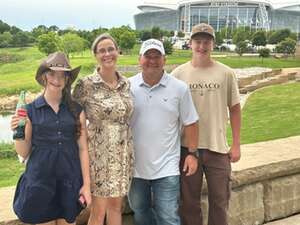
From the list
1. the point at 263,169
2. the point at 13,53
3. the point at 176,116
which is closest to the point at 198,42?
the point at 176,116

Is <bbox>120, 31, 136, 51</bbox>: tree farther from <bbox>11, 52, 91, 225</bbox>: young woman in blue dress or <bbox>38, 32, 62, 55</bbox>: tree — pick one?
<bbox>11, 52, 91, 225</bbox>: young woman in blue dress

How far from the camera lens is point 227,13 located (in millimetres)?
124688

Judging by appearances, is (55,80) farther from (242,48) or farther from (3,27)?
(3,27)

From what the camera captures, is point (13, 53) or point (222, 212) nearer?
point (222, 212)

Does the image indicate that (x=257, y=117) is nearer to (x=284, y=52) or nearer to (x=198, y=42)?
(x=198, y=42)

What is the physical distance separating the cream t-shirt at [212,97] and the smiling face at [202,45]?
10 cm

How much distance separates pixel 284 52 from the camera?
5678 cm

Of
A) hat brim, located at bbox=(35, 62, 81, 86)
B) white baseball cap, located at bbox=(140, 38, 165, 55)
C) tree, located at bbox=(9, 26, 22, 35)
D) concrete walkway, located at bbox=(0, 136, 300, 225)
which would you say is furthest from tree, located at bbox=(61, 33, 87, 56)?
hat brim, located at bbox=(35, 62, 81, 86)

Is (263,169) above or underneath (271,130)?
above

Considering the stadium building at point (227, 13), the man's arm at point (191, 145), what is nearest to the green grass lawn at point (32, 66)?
the man's arm at point (191, 145)

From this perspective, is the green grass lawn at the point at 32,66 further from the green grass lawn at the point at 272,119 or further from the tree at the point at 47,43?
the green grass lawn at the point at 272,119

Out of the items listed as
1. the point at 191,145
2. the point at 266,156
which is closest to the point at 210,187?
the point at 191,145

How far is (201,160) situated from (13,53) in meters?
65.3

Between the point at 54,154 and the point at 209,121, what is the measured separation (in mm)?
1120
